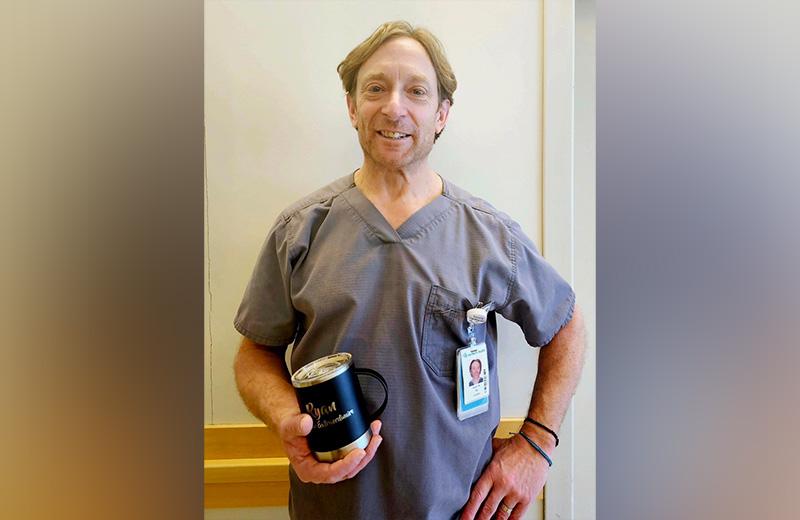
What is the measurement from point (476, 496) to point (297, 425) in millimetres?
423

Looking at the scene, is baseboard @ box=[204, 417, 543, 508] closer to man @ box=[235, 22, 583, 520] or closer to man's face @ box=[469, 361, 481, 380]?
man @ box=[235, 22, 583, 520]

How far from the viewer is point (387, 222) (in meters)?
0.98

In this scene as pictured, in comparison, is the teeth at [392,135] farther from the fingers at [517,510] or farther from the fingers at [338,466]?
the fingers at [517,510]

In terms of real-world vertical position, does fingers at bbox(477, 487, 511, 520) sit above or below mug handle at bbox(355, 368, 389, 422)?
below

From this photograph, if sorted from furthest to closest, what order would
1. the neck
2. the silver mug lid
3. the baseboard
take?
the baseboard → the neck → the silver mug lid

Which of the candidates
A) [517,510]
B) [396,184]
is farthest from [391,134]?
[517,510]

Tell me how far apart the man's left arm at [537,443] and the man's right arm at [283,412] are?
0.31m

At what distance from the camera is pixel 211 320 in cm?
127

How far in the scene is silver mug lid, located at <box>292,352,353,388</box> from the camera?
77cm
